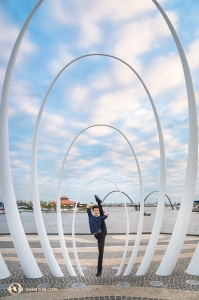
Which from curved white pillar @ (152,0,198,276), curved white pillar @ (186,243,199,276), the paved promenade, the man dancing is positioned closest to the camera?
the paved promenade

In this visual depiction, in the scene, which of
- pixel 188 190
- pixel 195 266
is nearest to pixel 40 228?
pixel 188 190

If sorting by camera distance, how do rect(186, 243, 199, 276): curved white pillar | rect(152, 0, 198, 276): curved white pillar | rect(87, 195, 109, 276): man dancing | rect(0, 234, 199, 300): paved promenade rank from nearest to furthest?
rect(0, 234, 199, 300): paved promenade → rect(152, 0, 198, 276): curved white pillar → rect(87, 195, 109, 276): man dancing → rect(186, 243, 199, 276): curved white pillar

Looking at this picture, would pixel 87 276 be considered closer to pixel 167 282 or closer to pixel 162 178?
pixel 167 282

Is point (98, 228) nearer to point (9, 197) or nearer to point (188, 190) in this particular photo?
point (9, 197)

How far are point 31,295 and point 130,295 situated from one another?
3132 mm

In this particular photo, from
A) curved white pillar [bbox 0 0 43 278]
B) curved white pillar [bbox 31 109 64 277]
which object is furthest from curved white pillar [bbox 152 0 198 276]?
curved white pillar [bbox 0 0 43 278]

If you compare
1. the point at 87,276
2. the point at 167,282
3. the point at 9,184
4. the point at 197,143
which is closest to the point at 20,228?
the point at 9,184

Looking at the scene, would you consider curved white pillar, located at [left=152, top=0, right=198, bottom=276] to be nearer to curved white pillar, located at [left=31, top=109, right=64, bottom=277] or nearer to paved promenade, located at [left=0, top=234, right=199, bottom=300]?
paved promenade, located at [left=0, top=234, right=199, bottom=300]

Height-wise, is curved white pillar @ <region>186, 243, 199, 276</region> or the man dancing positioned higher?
the man dancing

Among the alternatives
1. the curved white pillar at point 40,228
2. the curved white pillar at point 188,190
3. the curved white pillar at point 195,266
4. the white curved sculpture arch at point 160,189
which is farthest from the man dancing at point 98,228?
the curved white pillar at point 195,266

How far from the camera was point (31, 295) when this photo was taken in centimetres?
796

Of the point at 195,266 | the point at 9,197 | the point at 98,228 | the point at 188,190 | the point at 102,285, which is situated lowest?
the point at 102,285

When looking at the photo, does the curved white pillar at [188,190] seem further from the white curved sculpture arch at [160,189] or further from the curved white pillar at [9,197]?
the curved white pillar at [9,197]

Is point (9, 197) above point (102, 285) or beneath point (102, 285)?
above
